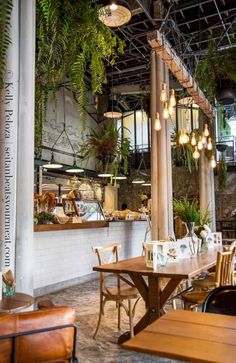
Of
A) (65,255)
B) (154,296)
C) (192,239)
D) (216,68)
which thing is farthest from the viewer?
(65,255)

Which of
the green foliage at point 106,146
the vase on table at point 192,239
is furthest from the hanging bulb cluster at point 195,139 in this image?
the green foliage at point 106,146

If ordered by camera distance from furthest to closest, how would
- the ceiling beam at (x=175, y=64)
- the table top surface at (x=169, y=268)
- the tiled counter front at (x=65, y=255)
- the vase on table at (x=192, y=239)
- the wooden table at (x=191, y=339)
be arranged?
the tiled counter front at (x=65, y=255) < the ceiling beam at (x=175, y=64) < the vase on table at (x=192, y=239) < the table top surface at (x=169, y=268) < the wooden table at (x=191, y=339)

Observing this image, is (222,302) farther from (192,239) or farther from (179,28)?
(179,28)

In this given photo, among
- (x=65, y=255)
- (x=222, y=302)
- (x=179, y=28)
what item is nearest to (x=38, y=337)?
(x=222, y=302)

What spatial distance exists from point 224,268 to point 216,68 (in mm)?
3239

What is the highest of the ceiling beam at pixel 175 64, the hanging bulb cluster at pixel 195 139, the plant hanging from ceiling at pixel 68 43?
the ceiling beam at pixel 175 64

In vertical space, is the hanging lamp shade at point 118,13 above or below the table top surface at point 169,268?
above

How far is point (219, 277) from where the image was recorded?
11.2ft

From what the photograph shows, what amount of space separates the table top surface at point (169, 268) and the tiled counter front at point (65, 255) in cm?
221

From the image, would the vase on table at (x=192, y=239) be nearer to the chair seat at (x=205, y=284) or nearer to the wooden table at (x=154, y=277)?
→ the chair seat at (x=205, y=284)

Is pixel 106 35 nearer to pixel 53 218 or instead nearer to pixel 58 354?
pixel 58 354

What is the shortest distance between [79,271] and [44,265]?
3.45ft

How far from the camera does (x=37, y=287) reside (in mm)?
5379

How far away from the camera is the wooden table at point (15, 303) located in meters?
1.93
